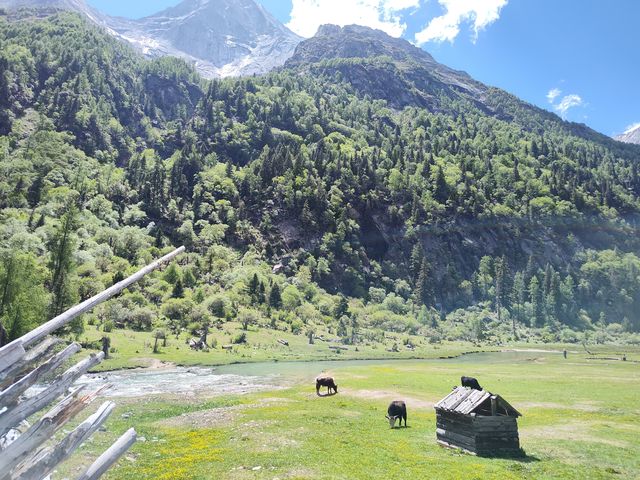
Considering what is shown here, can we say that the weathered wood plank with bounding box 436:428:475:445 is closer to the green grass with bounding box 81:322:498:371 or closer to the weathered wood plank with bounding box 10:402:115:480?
the weathered wood plank with bounding box 10:402:115:480

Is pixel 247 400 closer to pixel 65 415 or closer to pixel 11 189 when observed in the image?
pixel 65 415

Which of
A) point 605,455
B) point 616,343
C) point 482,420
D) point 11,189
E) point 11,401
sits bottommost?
point 616,343

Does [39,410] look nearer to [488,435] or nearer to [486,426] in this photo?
[486,426]

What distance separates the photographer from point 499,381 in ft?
194

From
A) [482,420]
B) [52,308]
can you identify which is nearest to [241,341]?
[52,308]

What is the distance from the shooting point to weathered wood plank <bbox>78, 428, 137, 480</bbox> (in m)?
6.95

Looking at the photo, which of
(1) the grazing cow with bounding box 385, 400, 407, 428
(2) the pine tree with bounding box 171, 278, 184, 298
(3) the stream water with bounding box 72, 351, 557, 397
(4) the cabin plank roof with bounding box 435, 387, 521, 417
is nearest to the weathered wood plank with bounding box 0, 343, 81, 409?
(4) the cabin plank roof with bounding box 435, 387, 521, 417

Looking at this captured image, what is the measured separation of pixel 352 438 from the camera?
1126 inches

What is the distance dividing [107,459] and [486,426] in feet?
76.9

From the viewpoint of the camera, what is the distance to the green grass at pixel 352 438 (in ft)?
71.4

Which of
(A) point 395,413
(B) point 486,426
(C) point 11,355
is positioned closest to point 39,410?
(C) point 11,355

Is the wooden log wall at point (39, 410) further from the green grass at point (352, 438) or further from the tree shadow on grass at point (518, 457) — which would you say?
the tree shadow on grass at point (518, 457)

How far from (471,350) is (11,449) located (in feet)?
→ 473

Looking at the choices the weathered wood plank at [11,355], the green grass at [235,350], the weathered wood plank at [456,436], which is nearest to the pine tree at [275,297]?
the green grass at [235,350]
